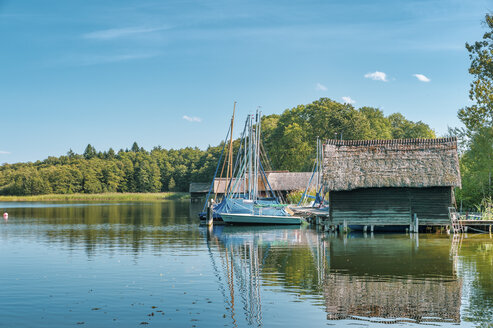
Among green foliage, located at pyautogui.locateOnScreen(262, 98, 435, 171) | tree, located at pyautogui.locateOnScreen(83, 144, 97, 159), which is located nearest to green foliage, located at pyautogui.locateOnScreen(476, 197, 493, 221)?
green foliage, located at pyautogui.locateOnScreen(262, 98, 435, 171)

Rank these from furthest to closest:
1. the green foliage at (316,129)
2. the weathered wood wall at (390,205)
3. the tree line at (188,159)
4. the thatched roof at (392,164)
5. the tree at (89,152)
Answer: the tree at (89,152), the tree line at (188,159), the green foliage at (316,129), the weathered wood wall at (390,205), the thatched roof at (392,164)

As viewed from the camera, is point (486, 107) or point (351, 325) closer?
point (351, 325)

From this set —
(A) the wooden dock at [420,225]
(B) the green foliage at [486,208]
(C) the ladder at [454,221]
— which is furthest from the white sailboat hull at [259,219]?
(B) the green foliage at [486,208]

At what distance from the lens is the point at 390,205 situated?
31.3m

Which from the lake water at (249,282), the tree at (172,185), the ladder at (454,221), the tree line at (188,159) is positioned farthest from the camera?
the tree at (172,185)

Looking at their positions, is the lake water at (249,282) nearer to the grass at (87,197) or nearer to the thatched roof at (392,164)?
the thatched roof at (392,164)

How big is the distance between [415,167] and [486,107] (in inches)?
376

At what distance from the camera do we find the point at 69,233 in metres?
34.1

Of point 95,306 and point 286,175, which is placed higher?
point 286,175

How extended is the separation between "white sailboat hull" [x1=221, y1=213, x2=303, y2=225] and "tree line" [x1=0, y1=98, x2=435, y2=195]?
21011 millimetres

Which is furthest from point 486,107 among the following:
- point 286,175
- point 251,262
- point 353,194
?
point 286,175

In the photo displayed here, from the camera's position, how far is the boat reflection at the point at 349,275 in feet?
43.1

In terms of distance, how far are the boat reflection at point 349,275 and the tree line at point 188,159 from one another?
32.1m

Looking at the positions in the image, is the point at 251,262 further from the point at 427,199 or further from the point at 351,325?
the point at 427,199
